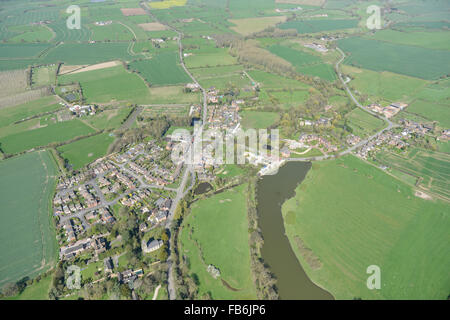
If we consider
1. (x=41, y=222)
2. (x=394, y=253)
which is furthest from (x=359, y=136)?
(x=41, y=222)

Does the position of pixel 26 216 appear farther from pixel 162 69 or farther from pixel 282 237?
pixel 162 69

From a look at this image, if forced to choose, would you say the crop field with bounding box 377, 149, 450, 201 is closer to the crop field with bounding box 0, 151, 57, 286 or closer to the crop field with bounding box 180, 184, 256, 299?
the crop field with bounding box 180, 184, 256, 299

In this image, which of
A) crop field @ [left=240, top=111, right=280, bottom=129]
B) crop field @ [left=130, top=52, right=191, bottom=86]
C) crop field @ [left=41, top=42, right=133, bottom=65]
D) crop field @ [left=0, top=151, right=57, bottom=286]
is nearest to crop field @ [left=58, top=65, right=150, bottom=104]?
crop field @ [left=130, top=52, right=191, bottom=86]

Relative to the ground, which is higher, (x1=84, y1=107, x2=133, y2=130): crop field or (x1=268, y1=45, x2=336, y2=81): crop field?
(x1=268, y1=45, x2=336, y2=81): crop field

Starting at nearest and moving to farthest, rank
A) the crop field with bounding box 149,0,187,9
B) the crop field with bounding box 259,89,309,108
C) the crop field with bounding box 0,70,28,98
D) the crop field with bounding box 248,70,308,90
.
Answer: the crop field with bounding box 259,89,309,108 < the crop field with bounding box 0,70,28,98 < the crop field with bounding box 248,70,308,90 < the crop field with bounding box 149,0,187,9

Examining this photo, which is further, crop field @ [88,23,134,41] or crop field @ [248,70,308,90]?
crop field @ [88,23,134,41]

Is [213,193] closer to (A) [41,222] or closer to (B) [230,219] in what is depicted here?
(B) [230,219]

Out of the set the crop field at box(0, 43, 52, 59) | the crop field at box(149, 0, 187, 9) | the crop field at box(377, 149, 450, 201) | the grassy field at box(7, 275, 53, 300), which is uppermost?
the crop field at box(149, 0, 187, 9)

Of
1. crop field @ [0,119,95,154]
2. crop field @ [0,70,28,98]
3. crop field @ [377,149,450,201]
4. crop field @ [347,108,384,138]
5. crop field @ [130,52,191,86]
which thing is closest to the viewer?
crop field @ [377,149,450,201]
